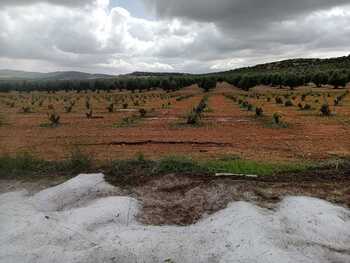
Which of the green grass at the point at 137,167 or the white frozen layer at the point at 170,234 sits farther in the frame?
the green grass at the point at 137,167

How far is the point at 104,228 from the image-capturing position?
642cm

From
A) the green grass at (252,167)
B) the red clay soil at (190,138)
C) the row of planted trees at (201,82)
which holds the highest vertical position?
Answer: the row of planted trees at (201,82)

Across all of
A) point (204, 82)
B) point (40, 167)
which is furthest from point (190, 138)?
point (204, 82)

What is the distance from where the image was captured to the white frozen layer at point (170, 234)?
5.48 m

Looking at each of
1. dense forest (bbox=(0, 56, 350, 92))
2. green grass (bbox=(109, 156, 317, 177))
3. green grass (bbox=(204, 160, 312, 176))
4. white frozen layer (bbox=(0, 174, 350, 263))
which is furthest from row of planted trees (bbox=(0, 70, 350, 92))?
white frozen layer (bbox=(0, 174, 350, 263))

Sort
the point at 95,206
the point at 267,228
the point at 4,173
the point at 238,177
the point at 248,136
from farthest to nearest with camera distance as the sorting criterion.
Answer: the point at 248,136
the point at 4,173
the point at 238,177
the point at 95,206
the point at 267,228

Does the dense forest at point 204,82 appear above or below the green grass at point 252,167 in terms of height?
above

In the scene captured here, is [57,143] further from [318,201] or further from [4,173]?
[318,201]

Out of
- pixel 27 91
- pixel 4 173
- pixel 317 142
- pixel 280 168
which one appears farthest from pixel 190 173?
pixel 27 91

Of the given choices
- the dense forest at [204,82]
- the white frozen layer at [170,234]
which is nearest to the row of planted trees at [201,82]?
the dense forest at [204,82]

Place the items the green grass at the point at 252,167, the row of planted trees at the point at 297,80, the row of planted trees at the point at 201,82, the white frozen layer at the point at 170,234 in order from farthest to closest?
the row of planted trees at the point at 201,82 → the row of planted trees at the point at 297,80 → the green grass at the point at 252,167 → the white frozen layer at the point at 170,234

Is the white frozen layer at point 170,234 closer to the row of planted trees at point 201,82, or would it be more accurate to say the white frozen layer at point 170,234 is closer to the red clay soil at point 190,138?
the red clay soil at point 190,138

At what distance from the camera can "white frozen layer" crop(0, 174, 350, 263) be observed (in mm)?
5477

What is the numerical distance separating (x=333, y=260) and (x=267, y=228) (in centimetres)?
112
